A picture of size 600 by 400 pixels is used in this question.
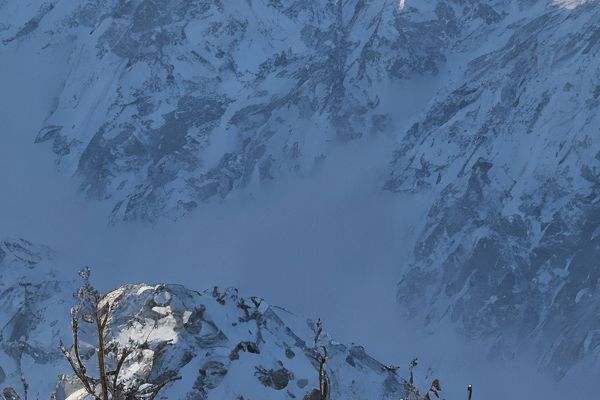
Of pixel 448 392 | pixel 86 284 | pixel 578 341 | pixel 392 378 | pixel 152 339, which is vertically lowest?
pixel 448 392

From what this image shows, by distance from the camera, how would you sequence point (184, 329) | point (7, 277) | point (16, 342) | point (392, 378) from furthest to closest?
point (7, 277) → point (16, 342) → point (392, 378) → point (184, 329)

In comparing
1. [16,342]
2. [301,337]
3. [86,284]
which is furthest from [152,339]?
[16,342]

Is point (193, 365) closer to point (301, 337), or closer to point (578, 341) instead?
point (301, 337)

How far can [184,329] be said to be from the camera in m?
46.6

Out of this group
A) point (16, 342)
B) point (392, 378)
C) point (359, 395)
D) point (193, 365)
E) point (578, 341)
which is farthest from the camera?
point (578, 341)

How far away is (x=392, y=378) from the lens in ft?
177

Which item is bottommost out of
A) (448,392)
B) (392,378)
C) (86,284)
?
(448,392)

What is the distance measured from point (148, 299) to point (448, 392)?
150546 mm

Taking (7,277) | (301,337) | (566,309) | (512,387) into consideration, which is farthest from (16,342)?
(566,309)

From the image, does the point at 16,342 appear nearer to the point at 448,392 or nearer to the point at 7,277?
the point at 7,277

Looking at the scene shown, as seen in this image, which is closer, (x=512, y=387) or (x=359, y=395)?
(x=359, y=395)

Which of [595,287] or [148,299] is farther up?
[148,299]

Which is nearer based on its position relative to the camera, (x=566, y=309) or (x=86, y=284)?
(x=86, y=284)

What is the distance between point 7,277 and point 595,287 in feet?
414
